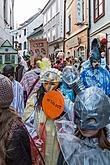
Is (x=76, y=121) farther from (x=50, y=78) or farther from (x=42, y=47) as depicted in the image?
(x=42, y=47)

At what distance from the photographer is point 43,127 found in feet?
12.1

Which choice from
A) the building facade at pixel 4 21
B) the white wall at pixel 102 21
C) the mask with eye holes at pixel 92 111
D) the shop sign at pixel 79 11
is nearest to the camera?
the mask with eye holes at pixel 92 111

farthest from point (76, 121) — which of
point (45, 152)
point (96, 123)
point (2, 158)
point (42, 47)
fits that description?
point (42, 47)

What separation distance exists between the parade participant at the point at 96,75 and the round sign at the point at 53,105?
6.40ft

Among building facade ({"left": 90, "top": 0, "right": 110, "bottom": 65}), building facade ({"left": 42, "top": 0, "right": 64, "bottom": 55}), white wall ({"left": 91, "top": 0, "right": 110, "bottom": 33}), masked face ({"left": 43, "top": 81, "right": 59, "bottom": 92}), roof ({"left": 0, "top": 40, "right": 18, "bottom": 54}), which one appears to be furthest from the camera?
building facade ({"left": 42, "top": 0, "right": 64, "bottom": 55})

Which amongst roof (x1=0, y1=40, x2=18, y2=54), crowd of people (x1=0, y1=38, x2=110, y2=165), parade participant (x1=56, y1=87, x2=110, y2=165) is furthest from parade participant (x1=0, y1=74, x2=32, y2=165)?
roof (x1=0, y1=40, x2=18, y2=54)

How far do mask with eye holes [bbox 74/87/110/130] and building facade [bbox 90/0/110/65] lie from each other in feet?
Answer: 37.4

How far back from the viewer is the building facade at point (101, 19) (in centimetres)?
1509

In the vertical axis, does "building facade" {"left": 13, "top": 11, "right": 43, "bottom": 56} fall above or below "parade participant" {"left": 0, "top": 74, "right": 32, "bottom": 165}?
above

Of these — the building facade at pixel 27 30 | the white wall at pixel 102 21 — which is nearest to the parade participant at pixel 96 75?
the white wall at pixel 102 21

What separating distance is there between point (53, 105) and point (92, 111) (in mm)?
966

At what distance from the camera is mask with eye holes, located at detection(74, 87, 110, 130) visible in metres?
2.54

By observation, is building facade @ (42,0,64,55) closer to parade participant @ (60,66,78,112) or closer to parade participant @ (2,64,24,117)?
parade participant @ (2,64,24,117)

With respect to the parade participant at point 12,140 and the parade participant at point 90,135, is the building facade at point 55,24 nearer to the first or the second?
the parade participant at point 90,135
